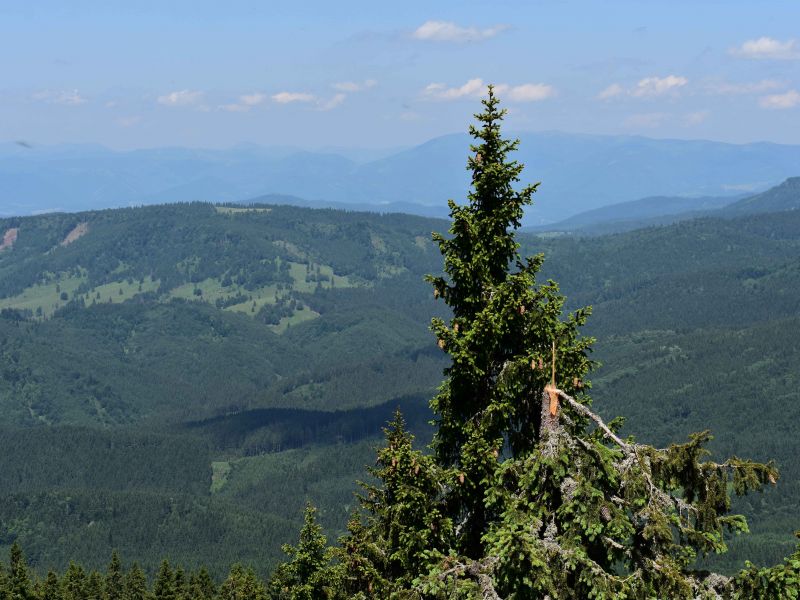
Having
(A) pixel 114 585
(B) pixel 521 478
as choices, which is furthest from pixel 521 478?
(A) pixel 114 585

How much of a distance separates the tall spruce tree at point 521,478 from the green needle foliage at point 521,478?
0.14ft

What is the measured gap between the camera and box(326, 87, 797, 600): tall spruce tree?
19.4m

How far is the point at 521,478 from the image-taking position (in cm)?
2077

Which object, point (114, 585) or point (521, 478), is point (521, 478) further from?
point (114, 585)

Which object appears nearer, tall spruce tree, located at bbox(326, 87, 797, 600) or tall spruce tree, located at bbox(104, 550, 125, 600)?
tall spruce tree, located at bbox(326, 87, 797, 600)

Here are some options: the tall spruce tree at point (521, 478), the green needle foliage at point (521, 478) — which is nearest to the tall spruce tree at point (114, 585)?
the green needle foliage at point (521, 478)

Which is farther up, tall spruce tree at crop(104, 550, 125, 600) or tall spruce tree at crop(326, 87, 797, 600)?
tall spruce tree at crop(326, 87, 797, 600)

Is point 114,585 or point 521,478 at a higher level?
point 521,478

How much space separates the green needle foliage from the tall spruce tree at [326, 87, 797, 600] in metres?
0.04

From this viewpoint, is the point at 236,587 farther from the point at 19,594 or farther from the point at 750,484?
the point at 750,484

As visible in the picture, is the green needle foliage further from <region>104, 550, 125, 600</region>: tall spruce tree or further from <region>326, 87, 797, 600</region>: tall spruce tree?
<region>104, 550, 125, 600</region>: tall spruce tree

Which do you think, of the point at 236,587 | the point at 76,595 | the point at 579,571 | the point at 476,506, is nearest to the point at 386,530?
the point at 476,506

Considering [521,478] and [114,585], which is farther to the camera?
[114,585]

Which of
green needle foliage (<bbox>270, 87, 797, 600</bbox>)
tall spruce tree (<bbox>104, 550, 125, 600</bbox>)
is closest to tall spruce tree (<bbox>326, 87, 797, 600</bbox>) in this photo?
green needle foliage (<bbox>270, 87, 797, 600</bbox>)
